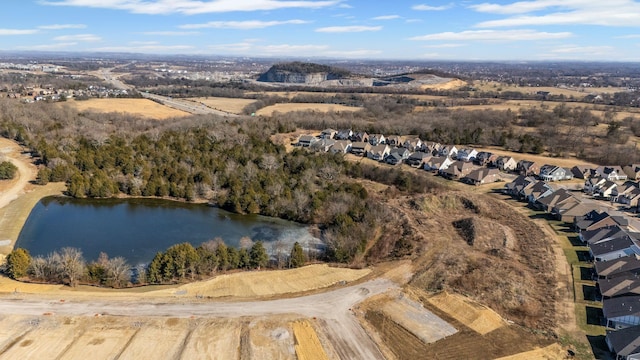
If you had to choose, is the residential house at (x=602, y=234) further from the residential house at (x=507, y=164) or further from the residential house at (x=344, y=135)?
the residential house at (x=344, y=135)

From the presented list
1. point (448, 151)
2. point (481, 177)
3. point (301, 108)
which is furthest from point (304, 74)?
point (481, 177)

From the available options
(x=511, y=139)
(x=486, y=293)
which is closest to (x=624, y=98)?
(x=511, y=139)

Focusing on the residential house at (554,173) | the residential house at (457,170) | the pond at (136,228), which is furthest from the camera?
the residential house at (457,170)

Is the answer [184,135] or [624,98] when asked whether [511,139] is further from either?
[624,98]

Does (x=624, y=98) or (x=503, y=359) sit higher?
(x=624, y=98)

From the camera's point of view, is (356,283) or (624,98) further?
(624,98)

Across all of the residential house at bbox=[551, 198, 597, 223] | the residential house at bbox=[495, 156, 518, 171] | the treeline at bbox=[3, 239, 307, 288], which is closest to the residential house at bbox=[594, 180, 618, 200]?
the residential house at bbox=[551, 198, 597, 223]

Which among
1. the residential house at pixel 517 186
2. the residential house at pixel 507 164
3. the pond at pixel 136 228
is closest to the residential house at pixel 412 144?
the residential house at pixel 507 164
